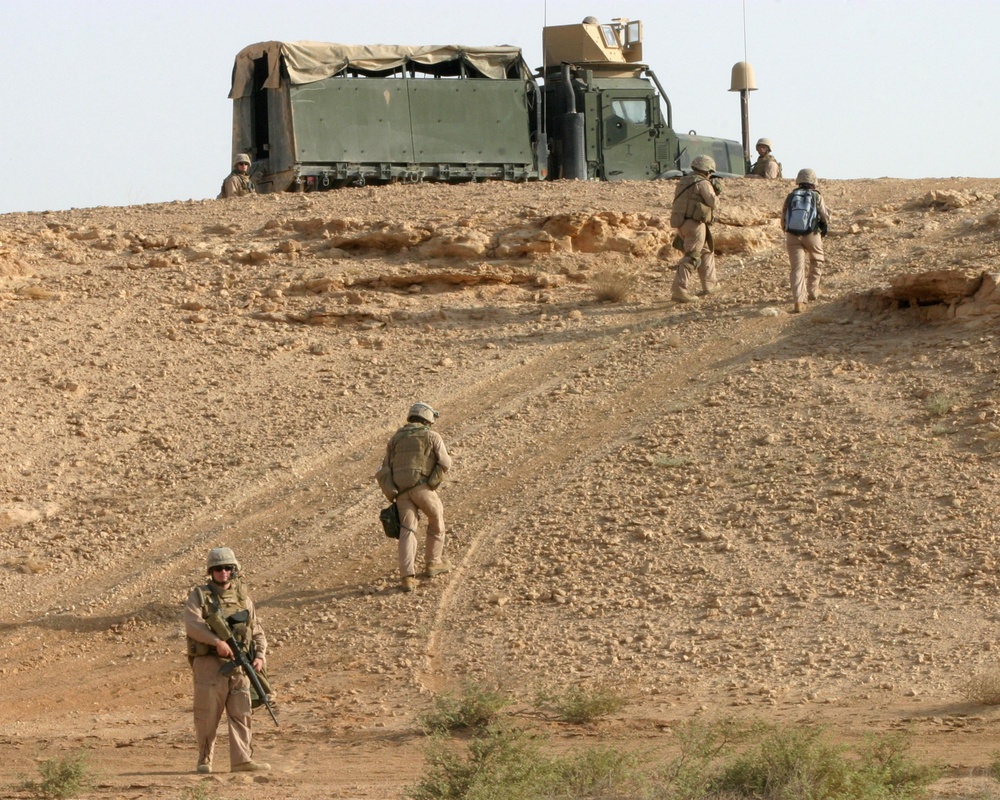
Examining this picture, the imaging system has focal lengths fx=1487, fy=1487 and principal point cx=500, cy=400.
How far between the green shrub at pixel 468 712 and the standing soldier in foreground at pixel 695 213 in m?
8.13

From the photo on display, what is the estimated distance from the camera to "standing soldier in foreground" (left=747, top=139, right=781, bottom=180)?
22.2 metres

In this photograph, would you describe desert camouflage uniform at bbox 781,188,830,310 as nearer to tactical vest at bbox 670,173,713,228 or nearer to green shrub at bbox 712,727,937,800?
tactical vest at bbox 670,173,713,228

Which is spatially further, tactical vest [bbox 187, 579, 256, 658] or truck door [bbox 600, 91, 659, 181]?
truck door [bbox 600, 91, 659, 181]

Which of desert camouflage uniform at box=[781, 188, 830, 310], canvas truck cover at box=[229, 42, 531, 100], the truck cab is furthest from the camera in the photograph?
the truck cab

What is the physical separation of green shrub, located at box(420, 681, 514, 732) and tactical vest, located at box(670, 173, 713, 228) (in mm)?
8110

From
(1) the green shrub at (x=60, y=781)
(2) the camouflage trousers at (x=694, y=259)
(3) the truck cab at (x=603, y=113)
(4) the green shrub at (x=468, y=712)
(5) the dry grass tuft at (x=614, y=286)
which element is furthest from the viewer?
(3) the truck cab at (x=603, y=113)

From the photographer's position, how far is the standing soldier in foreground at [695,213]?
15.6m

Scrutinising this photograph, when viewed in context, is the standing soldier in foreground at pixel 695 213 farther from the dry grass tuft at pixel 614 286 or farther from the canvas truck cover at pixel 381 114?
the canvas truck cover at pixel 381 114

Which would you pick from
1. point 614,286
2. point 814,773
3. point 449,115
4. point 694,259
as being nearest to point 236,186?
→ point 449,115

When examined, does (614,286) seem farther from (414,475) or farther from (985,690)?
(985,690)

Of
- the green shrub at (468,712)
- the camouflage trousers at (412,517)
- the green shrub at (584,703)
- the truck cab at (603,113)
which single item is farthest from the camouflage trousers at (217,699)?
the truck cab at (603,113)

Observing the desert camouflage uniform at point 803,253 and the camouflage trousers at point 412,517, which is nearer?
the camouflage trousers at point 412,517

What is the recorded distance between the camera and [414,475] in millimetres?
10852

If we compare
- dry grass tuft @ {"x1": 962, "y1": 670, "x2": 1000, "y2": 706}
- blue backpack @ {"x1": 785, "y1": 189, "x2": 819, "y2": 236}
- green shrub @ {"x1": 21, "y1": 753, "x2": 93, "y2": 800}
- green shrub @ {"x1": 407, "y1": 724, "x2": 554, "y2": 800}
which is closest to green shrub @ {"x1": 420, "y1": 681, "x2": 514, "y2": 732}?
green shrub @ {"x1": 407, "y1": 724, "x2": 554, "y2": 800}
